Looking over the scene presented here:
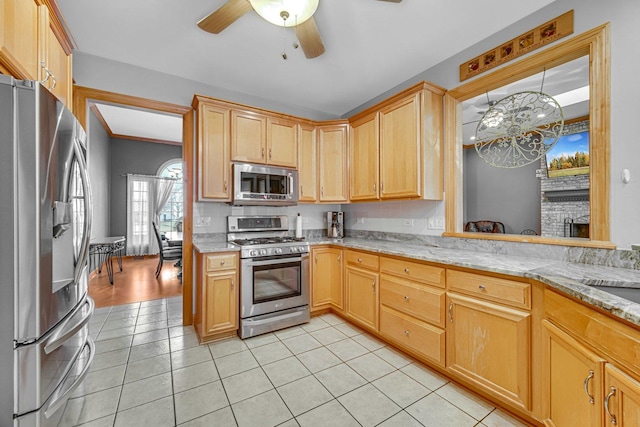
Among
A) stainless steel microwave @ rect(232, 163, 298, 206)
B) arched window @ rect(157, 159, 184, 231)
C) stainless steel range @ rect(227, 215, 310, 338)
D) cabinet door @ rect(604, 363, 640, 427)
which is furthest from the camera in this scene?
arched window @ rect(157, 159, 184, 231)

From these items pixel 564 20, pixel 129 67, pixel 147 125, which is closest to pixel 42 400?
pixel 129 67

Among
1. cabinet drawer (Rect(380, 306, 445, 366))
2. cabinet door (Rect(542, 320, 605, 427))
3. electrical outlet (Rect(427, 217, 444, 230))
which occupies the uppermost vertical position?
electrical outlet (Rect(427, 217, 444, 230))

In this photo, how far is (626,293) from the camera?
1.23m

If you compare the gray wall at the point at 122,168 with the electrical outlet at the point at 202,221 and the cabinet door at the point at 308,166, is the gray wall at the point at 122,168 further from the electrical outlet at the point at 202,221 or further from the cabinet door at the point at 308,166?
the cabinet door at the point at 308,166

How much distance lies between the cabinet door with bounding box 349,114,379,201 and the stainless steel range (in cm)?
92

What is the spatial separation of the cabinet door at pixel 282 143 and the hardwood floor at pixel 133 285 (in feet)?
8.37

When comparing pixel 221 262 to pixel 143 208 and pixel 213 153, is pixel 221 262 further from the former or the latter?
pixel 143 208

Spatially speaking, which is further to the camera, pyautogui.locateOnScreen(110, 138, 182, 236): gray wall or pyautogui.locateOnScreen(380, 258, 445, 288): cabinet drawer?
pyautogui.locateOnScreen(110, 138, 182, 236): gray wall

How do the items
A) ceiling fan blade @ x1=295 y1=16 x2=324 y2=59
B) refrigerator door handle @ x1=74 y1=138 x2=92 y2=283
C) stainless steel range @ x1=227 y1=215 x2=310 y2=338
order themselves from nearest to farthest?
1. refrigerator door handle @ x1=74 y1=138 x2=92 y2=283
2. ceiling fan blade @ x1=295 y1=16 x2=324 y2=59
3. stainless steel range @ x1=227 y1=215 x2=310 y2=338

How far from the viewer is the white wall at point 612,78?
Result: 1584 mm

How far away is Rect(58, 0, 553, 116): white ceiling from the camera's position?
6.42 feet

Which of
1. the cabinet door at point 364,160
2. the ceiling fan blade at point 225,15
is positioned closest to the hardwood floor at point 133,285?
the cabinet door at point 364,160

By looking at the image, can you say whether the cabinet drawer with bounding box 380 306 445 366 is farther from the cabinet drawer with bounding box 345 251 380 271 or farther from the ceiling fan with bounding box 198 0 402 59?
the ceiling fan with bounding box 198 0 402 59

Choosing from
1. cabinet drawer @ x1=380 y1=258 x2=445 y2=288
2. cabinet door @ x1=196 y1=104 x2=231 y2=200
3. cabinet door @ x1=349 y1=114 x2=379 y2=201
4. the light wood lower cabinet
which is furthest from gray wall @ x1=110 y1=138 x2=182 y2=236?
cabinet drawer @ x1=380 y1=258 x2=445 y2=288
